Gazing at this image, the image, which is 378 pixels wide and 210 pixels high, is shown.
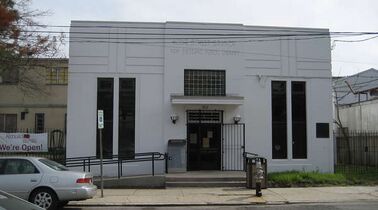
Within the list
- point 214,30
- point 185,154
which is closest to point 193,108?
point 185,154

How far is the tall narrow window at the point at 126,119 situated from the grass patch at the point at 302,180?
6459 millimetres

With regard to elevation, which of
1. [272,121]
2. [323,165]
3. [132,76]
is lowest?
[323,165]

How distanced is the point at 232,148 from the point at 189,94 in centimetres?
312

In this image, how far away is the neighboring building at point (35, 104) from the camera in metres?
35.2

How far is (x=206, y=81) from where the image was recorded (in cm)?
2500

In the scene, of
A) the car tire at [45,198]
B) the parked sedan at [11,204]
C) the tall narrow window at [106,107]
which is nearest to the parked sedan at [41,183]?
the car tire at [45,198]

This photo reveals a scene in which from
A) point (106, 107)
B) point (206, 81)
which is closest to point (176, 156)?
point (206, 81)

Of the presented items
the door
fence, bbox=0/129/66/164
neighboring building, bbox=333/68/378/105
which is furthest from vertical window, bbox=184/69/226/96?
neighboring building, bbox=333/68/378/105

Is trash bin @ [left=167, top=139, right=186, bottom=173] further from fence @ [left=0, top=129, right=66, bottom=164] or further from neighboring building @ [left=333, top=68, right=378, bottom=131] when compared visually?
neighboring building @ [left=333, top=68, right=378, bottom=131]

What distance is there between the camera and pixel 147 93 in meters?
24.7

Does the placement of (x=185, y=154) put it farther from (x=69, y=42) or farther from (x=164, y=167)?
(x=69, y=42)

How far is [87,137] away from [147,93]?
130 inches

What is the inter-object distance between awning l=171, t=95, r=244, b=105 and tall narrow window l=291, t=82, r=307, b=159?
3.15 metres

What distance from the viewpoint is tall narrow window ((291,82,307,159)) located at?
25.6 m
